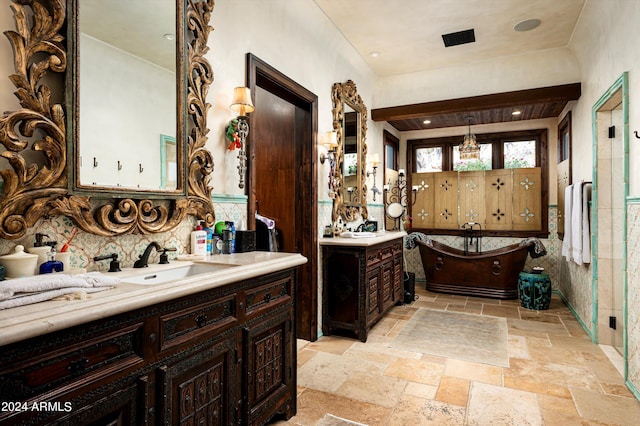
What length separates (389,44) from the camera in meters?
4.55

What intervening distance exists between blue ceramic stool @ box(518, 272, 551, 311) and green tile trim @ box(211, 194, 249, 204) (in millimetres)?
4045

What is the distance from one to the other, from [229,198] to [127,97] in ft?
3.07

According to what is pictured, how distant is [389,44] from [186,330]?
4.16 metres

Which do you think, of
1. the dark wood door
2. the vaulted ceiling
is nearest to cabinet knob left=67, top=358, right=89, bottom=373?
the dark wood door

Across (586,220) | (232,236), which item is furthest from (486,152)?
(232,236)

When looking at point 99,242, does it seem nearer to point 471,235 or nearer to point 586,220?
point 586,220

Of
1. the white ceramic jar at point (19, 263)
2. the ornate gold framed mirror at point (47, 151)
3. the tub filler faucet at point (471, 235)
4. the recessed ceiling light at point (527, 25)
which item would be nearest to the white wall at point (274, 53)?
the ornate gold framed mirror at point (47, 151)

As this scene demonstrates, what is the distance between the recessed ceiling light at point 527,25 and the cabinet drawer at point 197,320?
419cm

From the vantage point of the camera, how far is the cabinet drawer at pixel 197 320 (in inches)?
57.9

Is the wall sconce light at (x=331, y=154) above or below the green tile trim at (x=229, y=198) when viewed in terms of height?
above

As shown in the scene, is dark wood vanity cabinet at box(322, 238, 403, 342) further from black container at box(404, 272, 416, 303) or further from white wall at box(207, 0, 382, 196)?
black container at box(404, 272, 416, 303)

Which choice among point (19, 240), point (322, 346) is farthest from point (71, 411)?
point (322, 346)

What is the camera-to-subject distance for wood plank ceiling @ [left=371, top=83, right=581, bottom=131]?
15.3ft

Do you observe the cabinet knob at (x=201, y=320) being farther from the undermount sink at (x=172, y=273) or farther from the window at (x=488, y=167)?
the window at (x=488, y=167)
